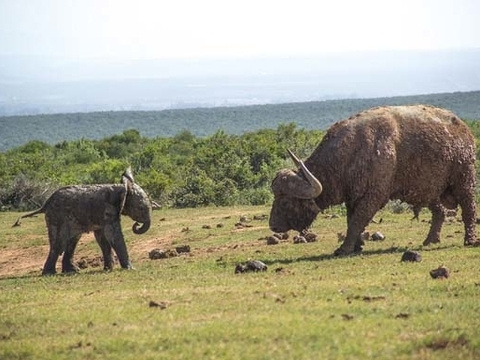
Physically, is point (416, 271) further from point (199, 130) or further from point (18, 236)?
point (199, 130)

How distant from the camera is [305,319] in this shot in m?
11.4

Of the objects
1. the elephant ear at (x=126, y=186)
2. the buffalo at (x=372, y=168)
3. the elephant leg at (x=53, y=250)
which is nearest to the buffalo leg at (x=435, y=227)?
the buffalo at (x=372, y=168)

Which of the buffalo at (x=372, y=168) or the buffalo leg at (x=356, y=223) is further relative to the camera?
the buffalo leg at (x=356, y=223)

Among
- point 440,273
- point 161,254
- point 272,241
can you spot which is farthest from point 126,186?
point 440,273

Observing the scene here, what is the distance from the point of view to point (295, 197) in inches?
707

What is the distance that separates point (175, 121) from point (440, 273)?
154m

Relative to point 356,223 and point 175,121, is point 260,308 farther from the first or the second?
point 175,121

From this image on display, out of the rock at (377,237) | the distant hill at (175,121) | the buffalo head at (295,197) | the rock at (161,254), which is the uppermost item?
the buffalo head at (295,197)

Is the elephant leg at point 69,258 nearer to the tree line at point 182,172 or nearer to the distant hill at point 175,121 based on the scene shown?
the tree line at point 182,172

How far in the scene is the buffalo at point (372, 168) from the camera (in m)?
18.0

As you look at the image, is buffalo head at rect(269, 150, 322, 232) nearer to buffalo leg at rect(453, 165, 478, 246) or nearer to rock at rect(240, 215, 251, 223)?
buffalo leg at rect(453, 165, 478, 246)

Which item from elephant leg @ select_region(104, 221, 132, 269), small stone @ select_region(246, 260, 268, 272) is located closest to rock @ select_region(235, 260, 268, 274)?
small stone @ select_region(246, 260, 268, 272)

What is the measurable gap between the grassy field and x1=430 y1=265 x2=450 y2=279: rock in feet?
0.54

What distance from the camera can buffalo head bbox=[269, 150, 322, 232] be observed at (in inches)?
699
